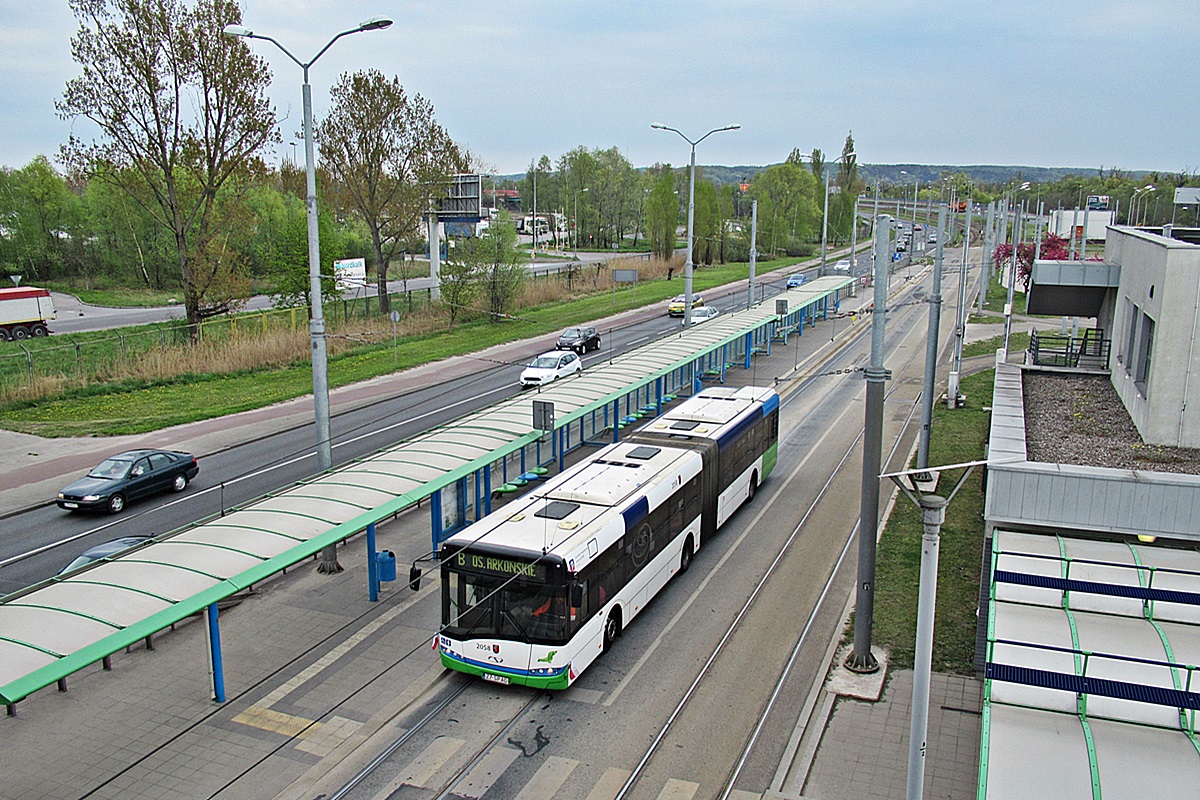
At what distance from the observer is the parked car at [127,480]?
2186 centimetres

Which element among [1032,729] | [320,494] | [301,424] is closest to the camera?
[1032,729]

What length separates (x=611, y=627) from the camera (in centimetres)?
1473

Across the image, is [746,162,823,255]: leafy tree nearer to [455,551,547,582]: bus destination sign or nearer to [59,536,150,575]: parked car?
[59,536,150,575]: parked car

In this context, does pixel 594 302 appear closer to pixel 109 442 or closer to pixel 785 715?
pixel 109 442

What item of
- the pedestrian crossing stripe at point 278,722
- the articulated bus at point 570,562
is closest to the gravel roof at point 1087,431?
the articulated bus at point 570,562

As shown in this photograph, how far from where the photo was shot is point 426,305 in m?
52.5

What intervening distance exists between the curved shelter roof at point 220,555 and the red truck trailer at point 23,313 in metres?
39.2

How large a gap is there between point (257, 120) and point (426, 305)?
15.0 m

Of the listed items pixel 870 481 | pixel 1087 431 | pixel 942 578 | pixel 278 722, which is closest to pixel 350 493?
pixel 278 722

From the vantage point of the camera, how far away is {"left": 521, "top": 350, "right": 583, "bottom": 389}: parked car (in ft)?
113

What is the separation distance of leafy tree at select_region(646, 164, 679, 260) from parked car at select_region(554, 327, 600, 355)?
35.6 m

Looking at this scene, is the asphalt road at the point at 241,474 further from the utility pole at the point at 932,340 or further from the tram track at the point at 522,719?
the utility pole at the point at 932,340

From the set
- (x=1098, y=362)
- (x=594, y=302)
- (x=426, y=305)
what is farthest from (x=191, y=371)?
(x=1098, y=362)

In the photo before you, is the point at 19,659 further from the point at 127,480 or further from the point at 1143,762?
the point at 127,480
